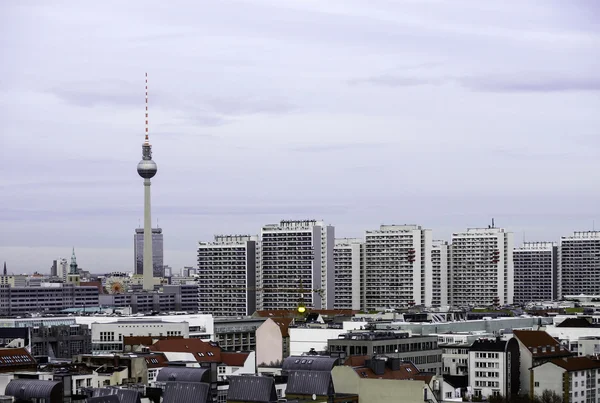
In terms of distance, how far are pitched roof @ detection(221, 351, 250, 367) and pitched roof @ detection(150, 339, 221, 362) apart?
22.8 inches

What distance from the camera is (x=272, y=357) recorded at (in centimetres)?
11269

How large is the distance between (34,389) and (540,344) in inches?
1762

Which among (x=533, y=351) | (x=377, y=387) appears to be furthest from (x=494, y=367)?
(x=377, y=387)

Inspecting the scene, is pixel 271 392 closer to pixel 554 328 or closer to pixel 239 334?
pixel 554 328

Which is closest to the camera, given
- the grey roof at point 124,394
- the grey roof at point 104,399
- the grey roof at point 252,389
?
the grey roof at point 104,399

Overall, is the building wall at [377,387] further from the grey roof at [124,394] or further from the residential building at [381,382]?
the grey roof at [124,394]

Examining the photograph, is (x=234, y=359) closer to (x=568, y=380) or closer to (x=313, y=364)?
(x=568, y=380)

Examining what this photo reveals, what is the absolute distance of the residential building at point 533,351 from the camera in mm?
102438

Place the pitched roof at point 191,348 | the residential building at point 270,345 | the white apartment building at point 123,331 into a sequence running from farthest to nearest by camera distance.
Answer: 1. the white apartment building at point 123,331
2. the pitched roof at point 191,348
3. the residential building at point 270,345

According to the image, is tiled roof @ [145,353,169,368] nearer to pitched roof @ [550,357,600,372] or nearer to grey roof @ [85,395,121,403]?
pitched roof @ [550,357,600,372]

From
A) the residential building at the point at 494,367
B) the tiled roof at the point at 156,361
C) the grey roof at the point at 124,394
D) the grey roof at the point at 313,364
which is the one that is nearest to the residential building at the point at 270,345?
the tiled roof at the point at 156,361

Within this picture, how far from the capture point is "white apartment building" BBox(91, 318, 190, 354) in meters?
141

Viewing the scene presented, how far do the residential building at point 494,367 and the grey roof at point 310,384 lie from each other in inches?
1092

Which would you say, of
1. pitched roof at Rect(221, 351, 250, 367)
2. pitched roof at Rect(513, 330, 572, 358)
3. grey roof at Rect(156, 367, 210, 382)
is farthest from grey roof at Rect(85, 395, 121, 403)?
pitched roof at Rect(513, 330, 572, 358)
